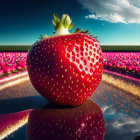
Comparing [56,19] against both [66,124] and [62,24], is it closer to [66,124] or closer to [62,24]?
[62,24]

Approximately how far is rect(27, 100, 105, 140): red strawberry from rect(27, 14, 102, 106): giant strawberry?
144mm

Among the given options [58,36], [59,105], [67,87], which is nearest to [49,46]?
[58,36]

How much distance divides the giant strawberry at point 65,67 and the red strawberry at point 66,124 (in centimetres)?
14

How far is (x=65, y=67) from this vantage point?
1.47m

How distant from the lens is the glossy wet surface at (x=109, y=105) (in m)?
1.14

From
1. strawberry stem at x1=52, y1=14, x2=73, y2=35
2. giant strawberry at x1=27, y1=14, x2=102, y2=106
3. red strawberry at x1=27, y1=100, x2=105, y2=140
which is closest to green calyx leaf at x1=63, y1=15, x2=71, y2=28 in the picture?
strawberry stem at x1=52, y1=14, x2=73, y2=35

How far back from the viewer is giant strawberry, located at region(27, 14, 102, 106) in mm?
1484

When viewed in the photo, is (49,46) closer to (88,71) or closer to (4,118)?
(88,71)

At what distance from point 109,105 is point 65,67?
0.60 m

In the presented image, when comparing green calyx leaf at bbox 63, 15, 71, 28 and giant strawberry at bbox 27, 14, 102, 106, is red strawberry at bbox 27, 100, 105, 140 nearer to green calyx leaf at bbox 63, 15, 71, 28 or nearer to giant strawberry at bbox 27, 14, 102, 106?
giant strawberry at bbox 27, 14, 102, 106

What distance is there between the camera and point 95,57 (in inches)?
64.3

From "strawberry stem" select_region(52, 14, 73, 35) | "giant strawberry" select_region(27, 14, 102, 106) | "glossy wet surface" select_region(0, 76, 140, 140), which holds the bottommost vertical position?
A: "glossy wet surface" select_region(0, 76, 140, 140)

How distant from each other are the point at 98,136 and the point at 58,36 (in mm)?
954

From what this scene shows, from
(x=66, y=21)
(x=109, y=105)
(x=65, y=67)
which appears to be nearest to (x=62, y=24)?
(x=66, y=21)
